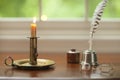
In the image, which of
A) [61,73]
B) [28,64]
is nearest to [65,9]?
[28,64]

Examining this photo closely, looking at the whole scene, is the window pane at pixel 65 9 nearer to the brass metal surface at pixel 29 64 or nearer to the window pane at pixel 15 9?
the window pane at pixel 15 9

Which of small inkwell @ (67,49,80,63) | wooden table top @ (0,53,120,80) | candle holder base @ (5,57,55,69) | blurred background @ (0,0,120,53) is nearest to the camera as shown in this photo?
wooden table top @ (0,53,120,80)

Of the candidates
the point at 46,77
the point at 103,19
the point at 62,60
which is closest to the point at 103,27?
the point at 103,19

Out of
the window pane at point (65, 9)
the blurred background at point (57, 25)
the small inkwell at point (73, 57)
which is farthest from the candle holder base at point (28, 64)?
the window pane at point (65, 9)

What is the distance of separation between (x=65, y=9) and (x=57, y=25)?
0.12 metres

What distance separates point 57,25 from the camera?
81.2 inches

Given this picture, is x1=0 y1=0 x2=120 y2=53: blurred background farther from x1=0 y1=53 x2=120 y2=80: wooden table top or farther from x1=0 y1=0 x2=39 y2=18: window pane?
x1=0 y1=53 x2=120 y2=80: wooden table top

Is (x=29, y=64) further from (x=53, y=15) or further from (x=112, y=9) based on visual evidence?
(x=112, y=9)

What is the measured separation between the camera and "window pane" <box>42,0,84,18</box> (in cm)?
210

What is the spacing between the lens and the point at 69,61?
1.57 metres

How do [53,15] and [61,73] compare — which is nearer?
[61,73]

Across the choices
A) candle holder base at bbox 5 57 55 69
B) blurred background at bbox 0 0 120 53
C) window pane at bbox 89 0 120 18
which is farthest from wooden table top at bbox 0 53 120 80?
window pane at bbox 89 0 120 18

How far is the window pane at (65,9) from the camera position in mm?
2100

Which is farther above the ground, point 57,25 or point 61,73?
point 57,25
